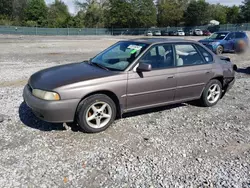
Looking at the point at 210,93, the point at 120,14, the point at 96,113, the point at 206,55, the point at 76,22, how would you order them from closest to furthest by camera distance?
the point at 96,113, the point at 206,55, the point at 210,93, the point at 120,14, the point at 76,22

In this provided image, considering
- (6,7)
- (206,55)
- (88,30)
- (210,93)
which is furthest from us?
(6,7)

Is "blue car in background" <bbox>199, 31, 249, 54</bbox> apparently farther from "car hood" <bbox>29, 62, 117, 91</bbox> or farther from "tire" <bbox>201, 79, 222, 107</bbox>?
"car hood" <bbox>29, 62, 117, 91</bbox>

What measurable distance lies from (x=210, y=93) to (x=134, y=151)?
108 inches

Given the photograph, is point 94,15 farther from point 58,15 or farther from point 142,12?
point 58,15

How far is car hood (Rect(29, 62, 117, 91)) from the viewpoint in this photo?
3.71m

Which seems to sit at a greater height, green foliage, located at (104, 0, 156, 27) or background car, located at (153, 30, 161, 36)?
green foliage, located at (104, 0, 156, 27)

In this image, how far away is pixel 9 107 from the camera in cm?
490

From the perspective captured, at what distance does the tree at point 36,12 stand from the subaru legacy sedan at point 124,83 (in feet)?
227

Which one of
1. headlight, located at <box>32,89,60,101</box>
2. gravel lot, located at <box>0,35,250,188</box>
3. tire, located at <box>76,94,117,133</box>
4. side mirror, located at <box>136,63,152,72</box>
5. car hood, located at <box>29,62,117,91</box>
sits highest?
side mirror, located at <box>136,63,152,72</box>

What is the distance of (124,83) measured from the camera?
13.2 feet

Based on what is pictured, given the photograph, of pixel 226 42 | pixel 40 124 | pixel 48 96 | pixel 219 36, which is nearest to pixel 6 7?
pixel 219 36

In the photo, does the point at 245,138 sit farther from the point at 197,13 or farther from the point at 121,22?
the point at 197,13

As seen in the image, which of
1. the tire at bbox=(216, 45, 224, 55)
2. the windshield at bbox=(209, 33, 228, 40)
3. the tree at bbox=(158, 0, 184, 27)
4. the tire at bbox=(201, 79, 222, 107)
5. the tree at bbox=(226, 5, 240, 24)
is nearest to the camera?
the tire at bbox=(201, 79, 222, 107)

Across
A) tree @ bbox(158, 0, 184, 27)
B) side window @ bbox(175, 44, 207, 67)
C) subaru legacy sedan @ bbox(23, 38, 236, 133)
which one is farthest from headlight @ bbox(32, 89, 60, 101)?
tree @ bbox(158, 0, 184, 27)
